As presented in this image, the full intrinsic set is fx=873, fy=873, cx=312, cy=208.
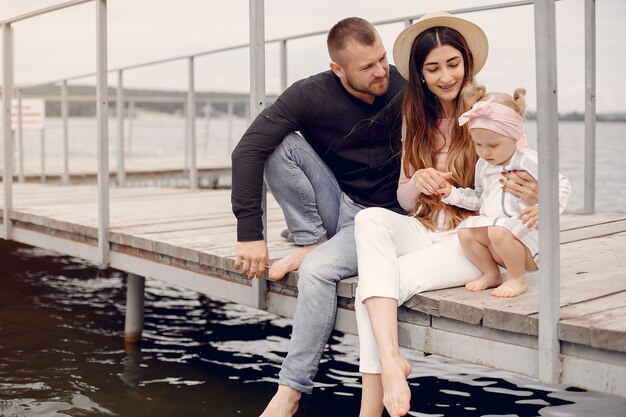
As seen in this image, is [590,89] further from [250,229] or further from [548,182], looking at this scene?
[548,182]

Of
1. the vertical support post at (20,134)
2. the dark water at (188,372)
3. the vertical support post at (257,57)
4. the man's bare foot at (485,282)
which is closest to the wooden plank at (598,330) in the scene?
the man's bare foot at (485,282)

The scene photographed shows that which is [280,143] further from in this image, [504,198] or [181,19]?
[181,19]

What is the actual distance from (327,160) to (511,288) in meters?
0.81

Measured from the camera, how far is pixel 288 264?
2.76 m

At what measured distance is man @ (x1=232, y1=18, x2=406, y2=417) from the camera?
2.60 metres

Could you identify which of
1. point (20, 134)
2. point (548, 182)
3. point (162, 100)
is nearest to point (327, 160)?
point (548, 182)

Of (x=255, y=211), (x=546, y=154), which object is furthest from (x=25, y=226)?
(x=546, y=154)

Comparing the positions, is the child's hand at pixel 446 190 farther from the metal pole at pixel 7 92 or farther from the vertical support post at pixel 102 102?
the metal pole at pixel 7 92

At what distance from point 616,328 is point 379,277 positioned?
64 centimetres

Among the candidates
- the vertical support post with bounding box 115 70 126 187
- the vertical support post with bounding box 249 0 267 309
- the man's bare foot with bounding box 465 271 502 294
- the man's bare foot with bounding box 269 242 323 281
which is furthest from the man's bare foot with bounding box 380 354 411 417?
the vertical support post with bounding box 115 70 126 187

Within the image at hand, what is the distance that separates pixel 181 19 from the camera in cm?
822

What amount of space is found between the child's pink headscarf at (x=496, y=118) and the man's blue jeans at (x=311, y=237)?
0.56 meters

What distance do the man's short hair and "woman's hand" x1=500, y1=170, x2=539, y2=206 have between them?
0.63 meters

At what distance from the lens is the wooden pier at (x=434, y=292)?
6.43ft
